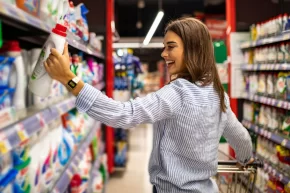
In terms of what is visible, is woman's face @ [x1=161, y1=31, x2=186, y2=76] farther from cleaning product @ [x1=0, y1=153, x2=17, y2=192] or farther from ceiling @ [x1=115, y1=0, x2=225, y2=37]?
ceiling @ [x1=115, y1=0, x2=225, y2=37]

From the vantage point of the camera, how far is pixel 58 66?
44.6 inches

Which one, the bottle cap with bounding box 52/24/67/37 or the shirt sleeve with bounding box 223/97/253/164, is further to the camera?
the shirt sleeve with bounding box 223/97/253/164

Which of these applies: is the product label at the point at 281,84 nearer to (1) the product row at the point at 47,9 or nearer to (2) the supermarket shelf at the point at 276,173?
(2) the supermarket shelf at the point at 276,173

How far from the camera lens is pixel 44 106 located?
5.63 feet

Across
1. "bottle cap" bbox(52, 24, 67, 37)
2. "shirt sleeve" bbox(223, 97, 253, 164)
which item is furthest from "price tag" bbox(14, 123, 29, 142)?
"shirt sleeve" bbox(223, 97, 253, 164)

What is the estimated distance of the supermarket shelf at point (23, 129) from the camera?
1083 mm

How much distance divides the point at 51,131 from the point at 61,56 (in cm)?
93

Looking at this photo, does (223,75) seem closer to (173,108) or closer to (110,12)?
(110,12)

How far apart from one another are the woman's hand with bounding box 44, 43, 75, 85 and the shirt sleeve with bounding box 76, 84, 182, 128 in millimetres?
73

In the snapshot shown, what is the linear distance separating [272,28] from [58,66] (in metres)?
2.94

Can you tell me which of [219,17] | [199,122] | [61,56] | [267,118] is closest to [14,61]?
[61,56]

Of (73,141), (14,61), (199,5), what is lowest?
(73,141)

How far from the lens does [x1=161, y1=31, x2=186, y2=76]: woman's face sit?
4.71 ft

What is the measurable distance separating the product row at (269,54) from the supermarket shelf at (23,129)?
2382 millimetres
